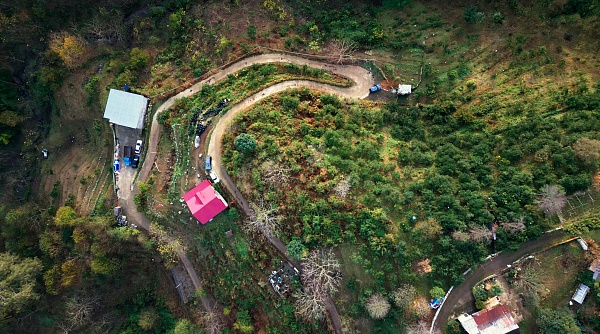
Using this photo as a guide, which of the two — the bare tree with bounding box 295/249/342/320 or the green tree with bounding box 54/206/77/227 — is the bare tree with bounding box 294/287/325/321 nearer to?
the bare tree with bounding box 295/249/342/320

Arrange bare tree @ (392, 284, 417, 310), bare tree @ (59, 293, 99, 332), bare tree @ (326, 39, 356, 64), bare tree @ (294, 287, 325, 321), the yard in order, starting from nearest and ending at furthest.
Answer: the yard, bare tree @ (392, 284, 417, 310), bare tree @ (294, 287, 325, 321), bare tree @ (326, 39, 356, 64), bare tree @ (59, 293, 99, 332)

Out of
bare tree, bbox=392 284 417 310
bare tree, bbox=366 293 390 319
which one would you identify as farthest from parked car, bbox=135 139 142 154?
bare tree, bbox=392 284 417 310

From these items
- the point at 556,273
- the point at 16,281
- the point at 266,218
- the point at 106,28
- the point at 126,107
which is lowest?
the point at 16,281

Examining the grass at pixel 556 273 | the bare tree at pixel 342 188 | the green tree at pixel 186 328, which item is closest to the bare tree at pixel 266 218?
the bare tree at pixel 342 188

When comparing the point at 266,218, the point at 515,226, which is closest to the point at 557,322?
the point at 515,226

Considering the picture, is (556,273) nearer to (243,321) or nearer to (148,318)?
(243,321)

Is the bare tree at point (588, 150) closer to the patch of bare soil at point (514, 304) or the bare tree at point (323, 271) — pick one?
the patch of bare soil at point (514, 304)
